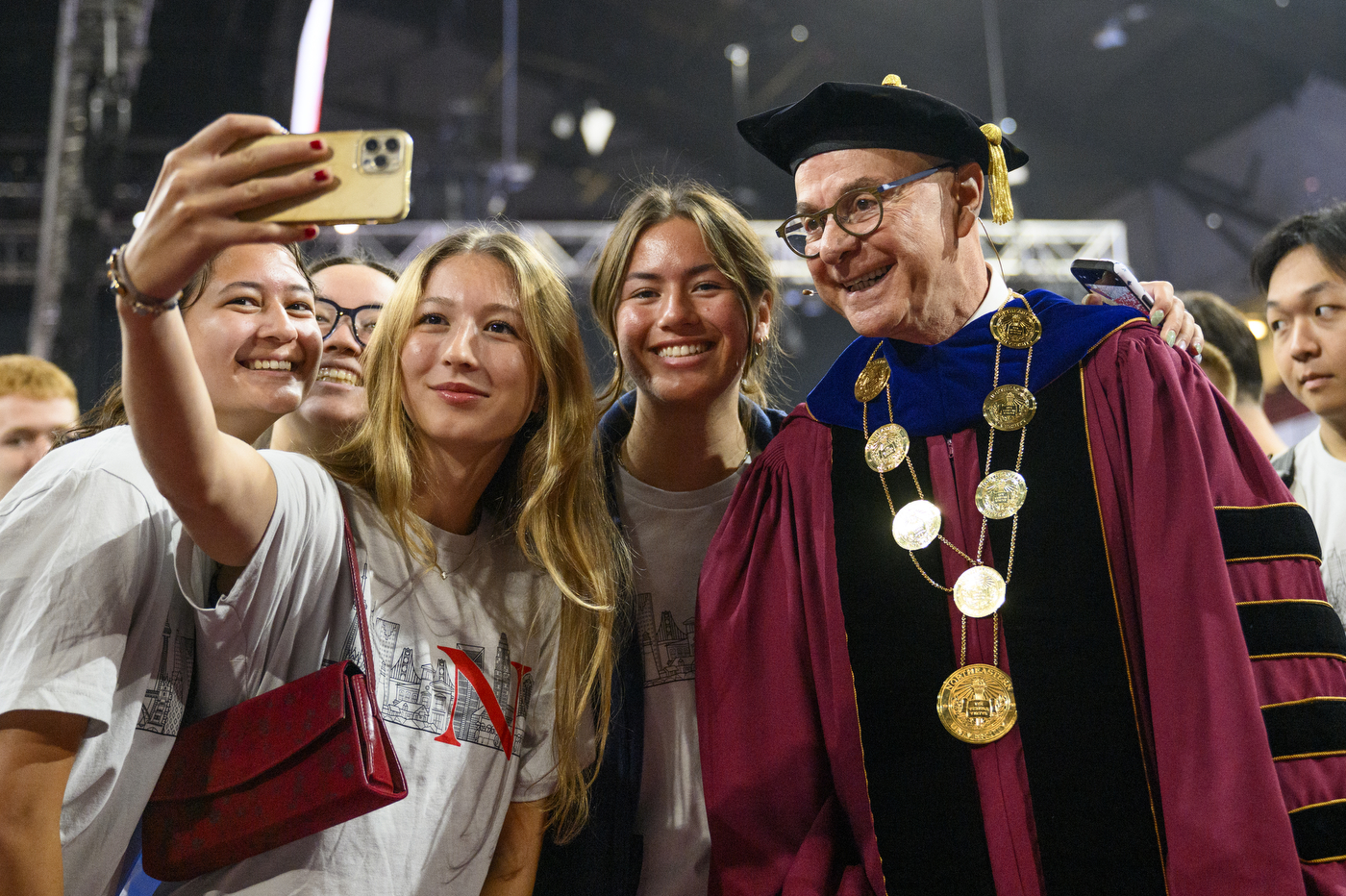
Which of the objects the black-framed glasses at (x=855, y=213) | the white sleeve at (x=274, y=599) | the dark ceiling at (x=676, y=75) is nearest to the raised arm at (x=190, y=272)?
the white sleeve at (x=274, y=599)

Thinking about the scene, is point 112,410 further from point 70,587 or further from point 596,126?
point 596,126

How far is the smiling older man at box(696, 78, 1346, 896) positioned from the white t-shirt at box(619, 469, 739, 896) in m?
0.19

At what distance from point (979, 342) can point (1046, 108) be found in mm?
10166

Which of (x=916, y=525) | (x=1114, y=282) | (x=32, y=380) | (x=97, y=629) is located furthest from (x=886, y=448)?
(x=32, y=380)

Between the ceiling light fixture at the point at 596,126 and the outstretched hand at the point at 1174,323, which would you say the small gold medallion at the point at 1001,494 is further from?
the ceiling light fixture at the point at 596,126

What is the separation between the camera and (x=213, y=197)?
1210mm

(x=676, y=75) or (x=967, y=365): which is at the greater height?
(x=676, y=75)

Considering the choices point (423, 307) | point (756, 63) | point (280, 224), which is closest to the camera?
point (280, 224)

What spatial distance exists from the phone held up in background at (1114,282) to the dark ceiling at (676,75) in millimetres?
8154

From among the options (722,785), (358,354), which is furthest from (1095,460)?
(358,354)

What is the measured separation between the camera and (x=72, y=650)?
1.50 meters

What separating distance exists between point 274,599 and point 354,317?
5.22 ft

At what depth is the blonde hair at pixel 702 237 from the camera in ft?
8.36

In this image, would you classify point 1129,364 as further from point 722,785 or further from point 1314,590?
point 722,785
